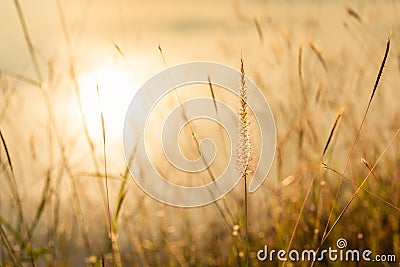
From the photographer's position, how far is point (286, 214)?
7.29ft

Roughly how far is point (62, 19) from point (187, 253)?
3.22 feet

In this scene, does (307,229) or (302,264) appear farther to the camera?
(307,229)

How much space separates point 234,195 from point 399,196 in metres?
0.61

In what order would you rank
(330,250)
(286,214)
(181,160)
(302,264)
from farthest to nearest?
1. (181,160)
2. (286,214)
3. (330,250)
4. (302,264)

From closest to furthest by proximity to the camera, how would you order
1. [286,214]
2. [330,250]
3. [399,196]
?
1. [330,250]
2. [286,214]
3. [399,196]

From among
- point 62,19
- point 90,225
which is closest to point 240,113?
point 62,19

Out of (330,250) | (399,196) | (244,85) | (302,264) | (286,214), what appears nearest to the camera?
(244,85)

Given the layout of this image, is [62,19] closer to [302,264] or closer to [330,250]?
[302,264]

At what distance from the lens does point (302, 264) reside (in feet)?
5.82

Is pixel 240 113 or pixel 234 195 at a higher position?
pixel 240 113

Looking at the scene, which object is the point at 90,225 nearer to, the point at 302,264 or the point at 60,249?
the point at 60,249

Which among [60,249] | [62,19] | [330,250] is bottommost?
[330,250]

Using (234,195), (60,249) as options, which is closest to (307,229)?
(234,195)

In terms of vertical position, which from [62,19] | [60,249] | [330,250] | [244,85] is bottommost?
[330,250]
